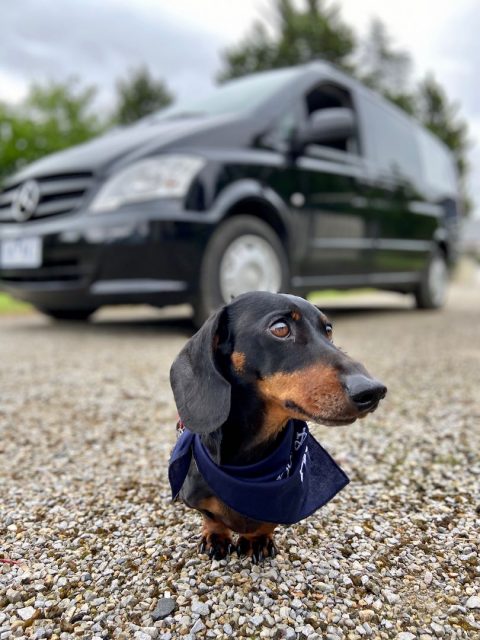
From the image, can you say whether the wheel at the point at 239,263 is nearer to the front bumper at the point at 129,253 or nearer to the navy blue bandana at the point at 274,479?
the front bumper at the point at 129,253

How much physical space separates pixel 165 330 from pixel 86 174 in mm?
1695

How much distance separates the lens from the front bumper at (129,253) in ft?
14.0

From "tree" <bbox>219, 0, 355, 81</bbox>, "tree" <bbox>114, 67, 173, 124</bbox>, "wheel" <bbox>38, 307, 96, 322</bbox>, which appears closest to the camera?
"wheel" <bbox>38, 307, 96, 322</bbox>

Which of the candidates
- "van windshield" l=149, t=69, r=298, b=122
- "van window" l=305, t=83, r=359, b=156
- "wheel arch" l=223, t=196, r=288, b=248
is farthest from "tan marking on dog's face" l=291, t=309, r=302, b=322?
"van window" l=305, t=83, r=359, b=156

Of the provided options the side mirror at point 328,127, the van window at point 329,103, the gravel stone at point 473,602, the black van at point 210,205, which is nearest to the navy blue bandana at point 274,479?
the gravel stone at point 473,602

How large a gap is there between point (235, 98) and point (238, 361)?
14.3ft

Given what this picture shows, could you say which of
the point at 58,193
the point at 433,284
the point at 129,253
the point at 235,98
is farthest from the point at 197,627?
the point at 433,284

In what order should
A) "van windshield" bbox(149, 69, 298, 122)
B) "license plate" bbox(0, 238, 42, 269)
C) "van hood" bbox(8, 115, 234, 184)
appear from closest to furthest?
"van hood" bbox(8, 115, 234, 184) → "license plate" bbox(0, 238, 42, 269) → "van windshield" bbox(149, 69, 298, 122)

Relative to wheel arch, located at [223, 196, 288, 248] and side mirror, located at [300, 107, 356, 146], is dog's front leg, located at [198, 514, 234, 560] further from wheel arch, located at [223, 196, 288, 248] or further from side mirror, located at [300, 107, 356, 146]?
side mirror, located at [300, 107, 356, 146]

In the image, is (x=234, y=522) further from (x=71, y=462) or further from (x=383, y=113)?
(x=383, y=113)

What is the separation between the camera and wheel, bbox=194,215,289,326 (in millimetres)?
4488

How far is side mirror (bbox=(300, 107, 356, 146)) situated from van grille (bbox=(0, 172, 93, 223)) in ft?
6.32

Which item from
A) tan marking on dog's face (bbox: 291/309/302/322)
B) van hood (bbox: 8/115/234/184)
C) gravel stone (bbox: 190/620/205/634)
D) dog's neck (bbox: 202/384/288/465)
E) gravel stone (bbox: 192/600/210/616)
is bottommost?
gravel stone (bbox: 190/620/205/634)

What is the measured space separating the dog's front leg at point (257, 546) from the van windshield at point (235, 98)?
4.12 meters
